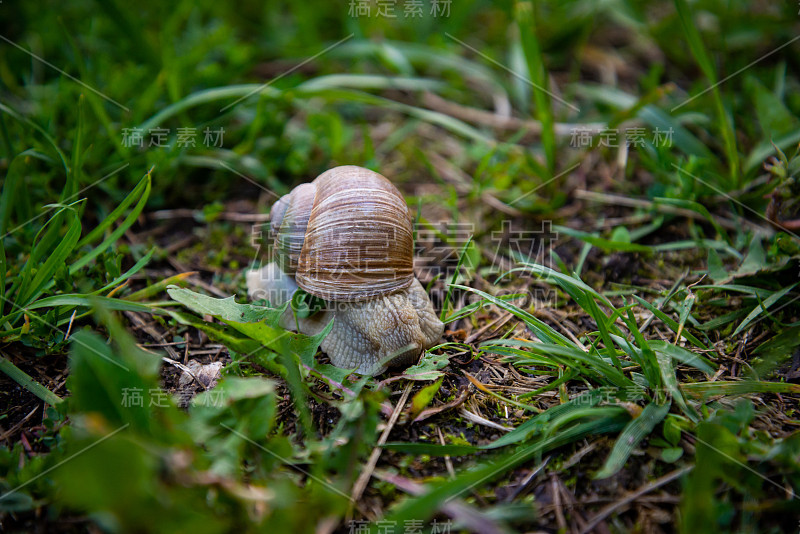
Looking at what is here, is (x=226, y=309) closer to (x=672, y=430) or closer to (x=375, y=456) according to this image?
(x=375, y=456)

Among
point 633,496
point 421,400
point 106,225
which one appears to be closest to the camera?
point 633,496

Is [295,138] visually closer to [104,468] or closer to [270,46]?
[270,46]

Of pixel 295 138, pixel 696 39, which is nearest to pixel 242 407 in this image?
pixel 295 138

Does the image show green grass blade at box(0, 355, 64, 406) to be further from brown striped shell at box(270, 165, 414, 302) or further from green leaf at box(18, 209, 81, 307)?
brown striped shell at box(270, 165, 414, 302)

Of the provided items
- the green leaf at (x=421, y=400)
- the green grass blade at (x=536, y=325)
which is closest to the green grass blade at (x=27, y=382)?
the green leaf at (x=421, y=400)

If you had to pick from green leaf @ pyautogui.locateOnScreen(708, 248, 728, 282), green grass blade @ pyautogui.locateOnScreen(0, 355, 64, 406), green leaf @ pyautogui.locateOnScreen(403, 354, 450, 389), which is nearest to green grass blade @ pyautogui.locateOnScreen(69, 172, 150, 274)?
green grass blade @ pyautogui.locateOnScreen(0, 355, 64, 406)

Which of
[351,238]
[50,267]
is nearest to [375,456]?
[351,238]
